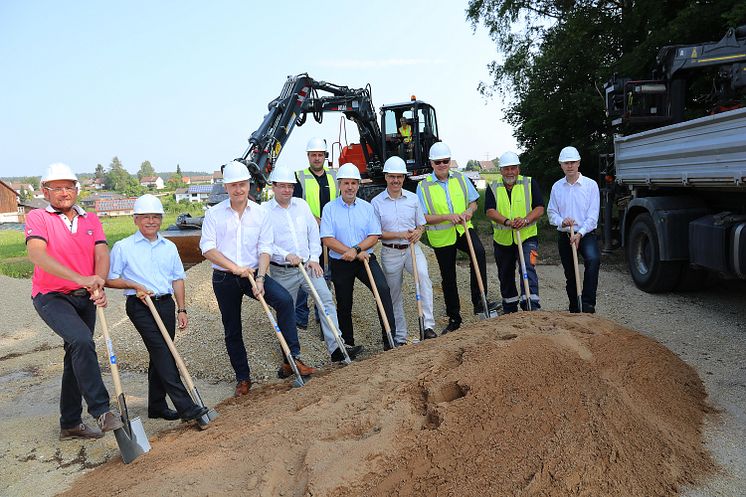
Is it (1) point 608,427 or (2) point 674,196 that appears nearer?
(1) point 608,427

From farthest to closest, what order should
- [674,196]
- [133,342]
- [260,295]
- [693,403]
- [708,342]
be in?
[674,196], [133,342], [708,342], [260,295], [693,403]

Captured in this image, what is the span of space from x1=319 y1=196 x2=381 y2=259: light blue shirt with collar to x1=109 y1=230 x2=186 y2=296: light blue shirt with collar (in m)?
1.61

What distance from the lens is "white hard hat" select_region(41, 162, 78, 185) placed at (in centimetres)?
394

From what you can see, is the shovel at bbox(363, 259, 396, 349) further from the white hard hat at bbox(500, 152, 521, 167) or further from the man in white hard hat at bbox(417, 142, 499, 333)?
the white hard hat at bbox(500, 152, 521, 167)

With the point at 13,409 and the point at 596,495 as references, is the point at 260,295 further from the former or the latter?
the point at 596,495

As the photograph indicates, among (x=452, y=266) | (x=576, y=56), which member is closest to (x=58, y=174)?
(x=452, y=266)

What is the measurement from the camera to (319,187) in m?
6.55

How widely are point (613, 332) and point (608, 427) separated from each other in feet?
4.83

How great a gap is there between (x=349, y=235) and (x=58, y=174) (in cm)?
253

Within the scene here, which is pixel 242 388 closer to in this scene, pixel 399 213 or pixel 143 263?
pixel 143 263

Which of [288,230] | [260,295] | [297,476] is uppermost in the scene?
[288,230]

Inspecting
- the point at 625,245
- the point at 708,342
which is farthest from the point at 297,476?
the point at 625,245

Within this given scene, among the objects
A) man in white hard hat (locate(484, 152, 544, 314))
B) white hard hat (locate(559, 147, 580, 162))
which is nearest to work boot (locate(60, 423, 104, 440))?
man in white hard hat (locate(484, 152, 544, 314))

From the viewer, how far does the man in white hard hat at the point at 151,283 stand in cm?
429
